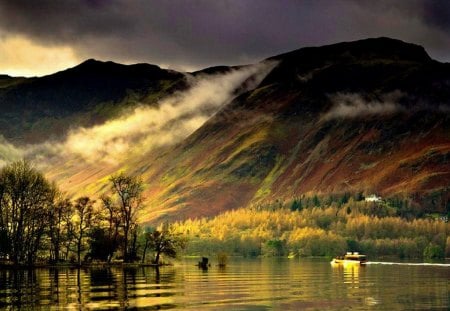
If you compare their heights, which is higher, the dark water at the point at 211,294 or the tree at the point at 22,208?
the tree at the point at 22,208

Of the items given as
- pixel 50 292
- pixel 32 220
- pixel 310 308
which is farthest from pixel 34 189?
pixel 310 308

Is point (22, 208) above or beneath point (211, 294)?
above

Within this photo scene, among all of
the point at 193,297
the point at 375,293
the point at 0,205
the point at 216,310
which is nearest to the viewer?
the point at 216,310

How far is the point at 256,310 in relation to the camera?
9144 centimetres

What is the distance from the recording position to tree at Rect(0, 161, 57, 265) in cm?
18912

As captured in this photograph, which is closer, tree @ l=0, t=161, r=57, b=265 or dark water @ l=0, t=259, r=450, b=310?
dark water @ l=0, t=259, r=450, b=310

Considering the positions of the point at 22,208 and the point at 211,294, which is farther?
the point at 22,208

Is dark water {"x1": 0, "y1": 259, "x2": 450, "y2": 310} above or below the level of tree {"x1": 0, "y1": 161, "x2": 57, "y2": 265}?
below

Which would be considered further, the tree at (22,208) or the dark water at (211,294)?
the tree at (22,208)

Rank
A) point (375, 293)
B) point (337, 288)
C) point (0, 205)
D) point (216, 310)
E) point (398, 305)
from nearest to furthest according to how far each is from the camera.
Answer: point (216, 310) < point (398, 305) < point (375, 293) < point (337, 288) < point (0, 205)

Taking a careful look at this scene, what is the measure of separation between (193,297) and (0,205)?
94.5 meters

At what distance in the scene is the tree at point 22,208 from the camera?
189125mm

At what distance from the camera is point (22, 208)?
7485 inches

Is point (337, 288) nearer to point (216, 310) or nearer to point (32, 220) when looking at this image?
point (216, 310)
